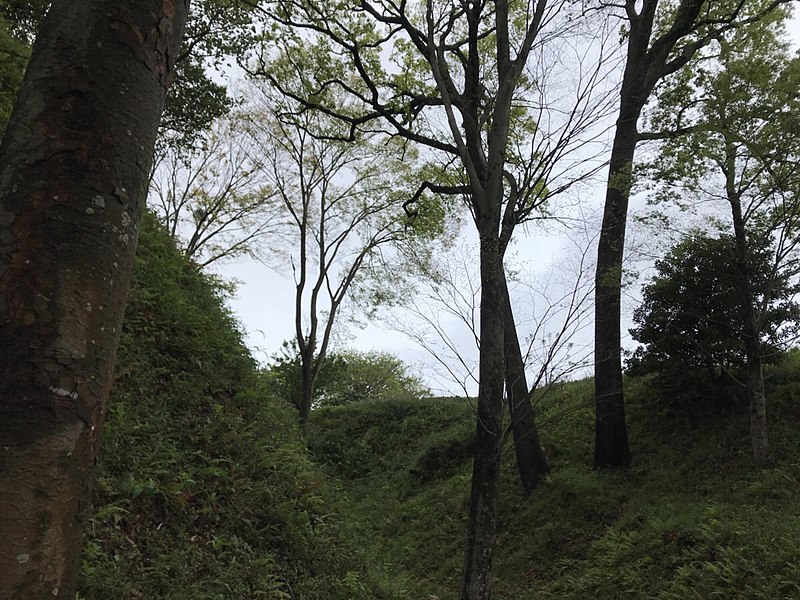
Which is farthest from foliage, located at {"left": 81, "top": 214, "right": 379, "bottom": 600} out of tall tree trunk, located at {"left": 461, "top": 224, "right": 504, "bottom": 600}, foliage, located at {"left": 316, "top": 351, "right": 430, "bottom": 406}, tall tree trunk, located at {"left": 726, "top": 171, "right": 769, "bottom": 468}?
foliage, located at {"left": 316, "top": 351, "right": 430, "bottom": 406}

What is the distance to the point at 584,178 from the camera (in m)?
5.70

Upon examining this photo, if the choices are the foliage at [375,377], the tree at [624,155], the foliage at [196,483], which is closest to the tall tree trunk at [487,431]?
the foliage at [196,483]

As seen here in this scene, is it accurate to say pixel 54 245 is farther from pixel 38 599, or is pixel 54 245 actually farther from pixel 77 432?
pixel 38 599

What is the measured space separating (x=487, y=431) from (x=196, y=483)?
8.85ft

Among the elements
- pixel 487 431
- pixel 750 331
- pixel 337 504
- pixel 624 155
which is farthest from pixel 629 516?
pixel 624 155

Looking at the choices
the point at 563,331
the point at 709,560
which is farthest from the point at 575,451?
the point at 563,331

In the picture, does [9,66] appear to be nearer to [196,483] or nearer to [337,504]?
[196,483]

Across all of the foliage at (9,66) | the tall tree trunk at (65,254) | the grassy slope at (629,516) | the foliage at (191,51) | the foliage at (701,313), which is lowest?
the grassy slope at (629,516)

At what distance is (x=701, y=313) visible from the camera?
8.17 metres

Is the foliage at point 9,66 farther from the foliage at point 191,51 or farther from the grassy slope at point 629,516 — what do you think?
the grassy slope at point 629,516

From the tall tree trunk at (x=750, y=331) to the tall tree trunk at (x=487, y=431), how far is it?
4173 mm

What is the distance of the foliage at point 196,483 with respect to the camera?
3.38m

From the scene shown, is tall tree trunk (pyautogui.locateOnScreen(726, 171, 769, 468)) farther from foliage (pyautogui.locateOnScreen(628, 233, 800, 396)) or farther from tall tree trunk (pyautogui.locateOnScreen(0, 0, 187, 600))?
tall tree trunk (pyautogui.locateOnScreen(0, 0, 187, 600))

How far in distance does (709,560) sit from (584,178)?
14.2ft
